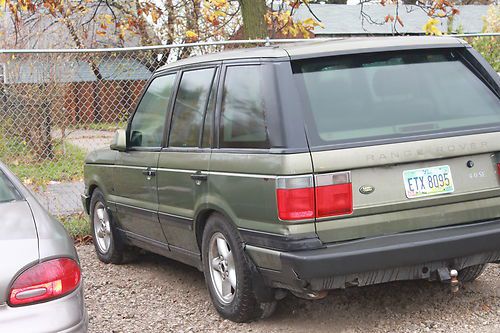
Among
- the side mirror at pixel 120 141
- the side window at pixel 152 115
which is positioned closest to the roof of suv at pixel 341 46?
the side window at pixel 152 115

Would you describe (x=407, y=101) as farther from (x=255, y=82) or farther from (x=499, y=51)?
(x=499, y=51)

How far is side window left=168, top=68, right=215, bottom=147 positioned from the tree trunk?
12.3 feet

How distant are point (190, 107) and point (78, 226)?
11.6 feet

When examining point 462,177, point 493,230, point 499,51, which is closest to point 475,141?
point 462,177

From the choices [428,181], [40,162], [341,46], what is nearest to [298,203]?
[428,181]

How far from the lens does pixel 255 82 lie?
15.3ft

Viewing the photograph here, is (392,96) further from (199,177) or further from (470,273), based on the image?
(470,273)

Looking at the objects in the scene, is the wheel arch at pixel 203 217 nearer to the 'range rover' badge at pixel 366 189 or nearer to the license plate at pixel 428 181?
the 'range rover' badge at pixel 366 189

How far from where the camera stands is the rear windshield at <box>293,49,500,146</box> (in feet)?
14.5

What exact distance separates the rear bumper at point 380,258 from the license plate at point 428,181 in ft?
0.78

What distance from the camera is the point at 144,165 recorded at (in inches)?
235

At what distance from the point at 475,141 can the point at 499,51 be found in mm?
6712

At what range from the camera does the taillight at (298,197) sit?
4.18 meters

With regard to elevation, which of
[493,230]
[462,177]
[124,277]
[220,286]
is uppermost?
[462,177]
